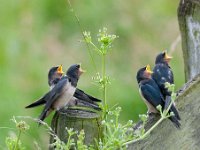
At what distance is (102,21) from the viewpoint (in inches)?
147

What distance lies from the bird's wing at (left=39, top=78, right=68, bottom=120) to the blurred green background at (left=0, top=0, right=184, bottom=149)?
146 centimetres

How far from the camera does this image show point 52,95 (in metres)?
1.82

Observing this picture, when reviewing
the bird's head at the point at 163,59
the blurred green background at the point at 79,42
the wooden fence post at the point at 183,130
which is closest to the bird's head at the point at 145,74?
the bird's head at the point at 163,59

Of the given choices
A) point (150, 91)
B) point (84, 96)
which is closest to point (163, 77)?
point (150, 91)

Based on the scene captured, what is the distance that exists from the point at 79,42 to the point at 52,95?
1.61 meters

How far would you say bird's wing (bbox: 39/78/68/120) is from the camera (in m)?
1.79

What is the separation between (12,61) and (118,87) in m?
0.47

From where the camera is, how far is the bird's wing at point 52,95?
70.4 inches

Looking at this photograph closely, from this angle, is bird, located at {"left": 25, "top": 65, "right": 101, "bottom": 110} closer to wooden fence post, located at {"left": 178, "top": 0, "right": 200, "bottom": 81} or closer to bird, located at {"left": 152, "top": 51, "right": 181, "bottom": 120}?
bird, located at {"left": 152, "top": 51, "right": 181, "bottom": 120}

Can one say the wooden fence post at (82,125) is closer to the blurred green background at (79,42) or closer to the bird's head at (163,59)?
the bird's head at (163,59)

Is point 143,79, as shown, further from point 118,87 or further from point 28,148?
point 118,87

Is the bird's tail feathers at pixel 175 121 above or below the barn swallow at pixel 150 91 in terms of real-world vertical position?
below

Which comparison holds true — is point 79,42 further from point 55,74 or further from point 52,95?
point 52,95

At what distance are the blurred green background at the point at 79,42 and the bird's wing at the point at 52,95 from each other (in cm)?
146
